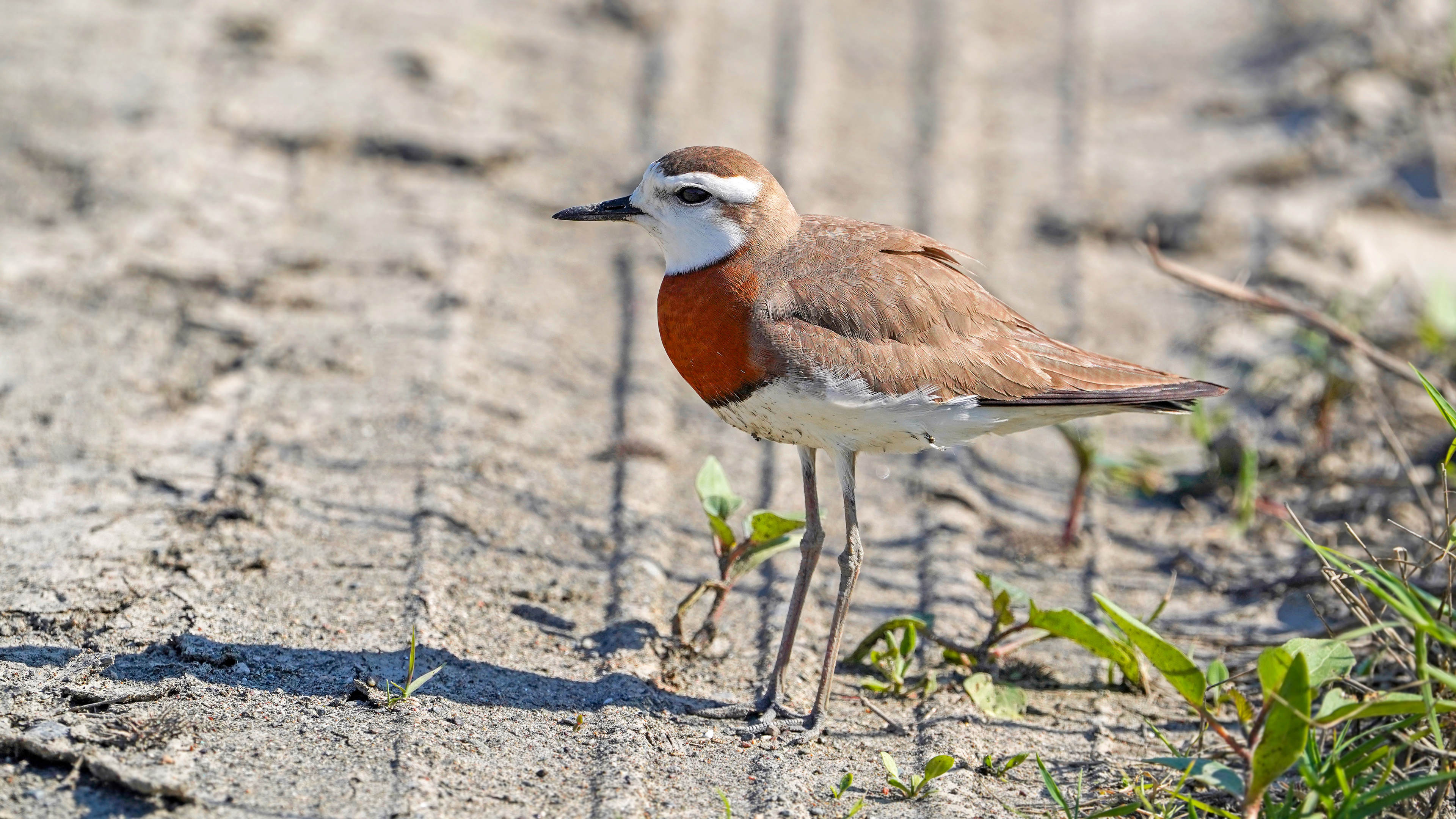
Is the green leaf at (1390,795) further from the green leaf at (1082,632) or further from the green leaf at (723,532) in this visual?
the green leaf at (723,532)

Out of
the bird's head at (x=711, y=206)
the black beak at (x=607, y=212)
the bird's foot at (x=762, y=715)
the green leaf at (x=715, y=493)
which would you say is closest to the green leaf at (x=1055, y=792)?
the bird's foot at (x=762, y=715)

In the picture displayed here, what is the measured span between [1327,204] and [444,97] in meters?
4.79

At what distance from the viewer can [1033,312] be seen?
20.6 feet

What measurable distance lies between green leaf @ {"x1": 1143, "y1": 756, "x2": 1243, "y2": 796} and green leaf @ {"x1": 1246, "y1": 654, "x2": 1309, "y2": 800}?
0.15 feet

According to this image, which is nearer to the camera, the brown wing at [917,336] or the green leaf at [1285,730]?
the green leaf at [1285,730]

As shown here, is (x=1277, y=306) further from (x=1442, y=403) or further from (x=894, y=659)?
(x=894, y=659)

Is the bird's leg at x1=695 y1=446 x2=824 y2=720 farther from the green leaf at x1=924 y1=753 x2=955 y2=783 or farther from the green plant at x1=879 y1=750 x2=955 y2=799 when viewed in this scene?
the green leaf at x1=924 y1=753 x2=955 y2=783

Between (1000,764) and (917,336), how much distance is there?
118 cm

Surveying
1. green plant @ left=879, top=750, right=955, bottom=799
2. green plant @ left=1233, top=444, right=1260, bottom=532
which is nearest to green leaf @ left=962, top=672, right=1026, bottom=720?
green plant @ left=879, top=750, right=955, bottom=799

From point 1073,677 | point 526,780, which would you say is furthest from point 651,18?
point 526,780

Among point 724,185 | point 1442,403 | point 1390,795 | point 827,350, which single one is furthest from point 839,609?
point 1442,403

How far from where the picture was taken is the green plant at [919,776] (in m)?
3.33

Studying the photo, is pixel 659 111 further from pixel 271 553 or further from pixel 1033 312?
pixel 271 553

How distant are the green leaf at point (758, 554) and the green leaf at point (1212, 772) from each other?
4.10 feet
